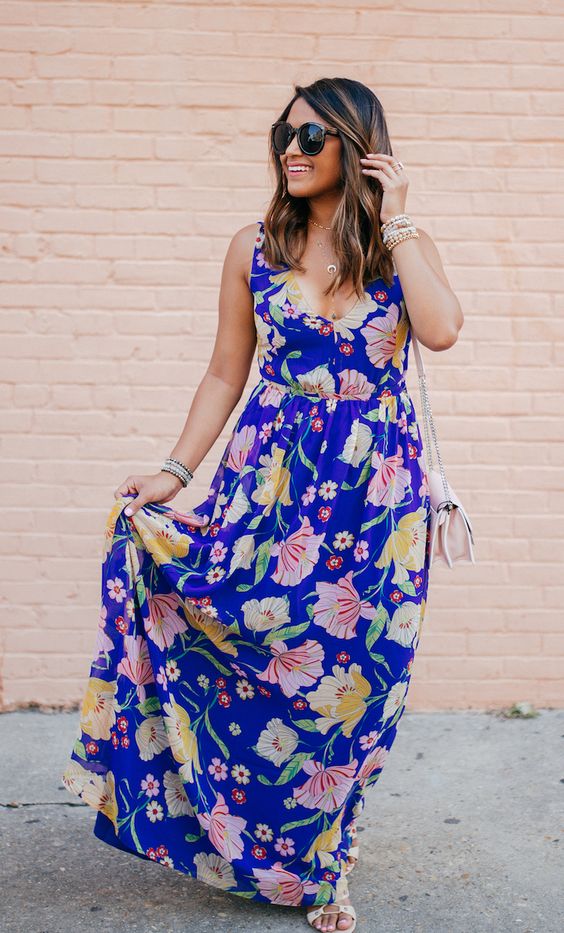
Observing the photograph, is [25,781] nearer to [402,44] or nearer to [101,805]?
[101,805]

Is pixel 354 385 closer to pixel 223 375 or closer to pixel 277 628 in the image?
pixel 223 375

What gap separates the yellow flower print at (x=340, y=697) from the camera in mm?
2873

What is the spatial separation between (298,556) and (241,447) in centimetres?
36

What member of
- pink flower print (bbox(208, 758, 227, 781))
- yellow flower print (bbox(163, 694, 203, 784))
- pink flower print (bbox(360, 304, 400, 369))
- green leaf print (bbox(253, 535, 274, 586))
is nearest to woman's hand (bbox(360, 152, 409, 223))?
pink flower print (bbox(360, 304, 400, 369))

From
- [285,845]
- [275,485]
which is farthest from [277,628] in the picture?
[285,845]

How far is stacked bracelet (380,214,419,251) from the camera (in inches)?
A: 110

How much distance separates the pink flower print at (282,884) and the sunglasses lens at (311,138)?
1843mm

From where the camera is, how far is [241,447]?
9.94 ft

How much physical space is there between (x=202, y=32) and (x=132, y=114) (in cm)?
40

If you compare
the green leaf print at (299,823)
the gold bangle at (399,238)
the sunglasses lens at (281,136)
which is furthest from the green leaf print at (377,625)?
the sunglasses lens at (281,136)

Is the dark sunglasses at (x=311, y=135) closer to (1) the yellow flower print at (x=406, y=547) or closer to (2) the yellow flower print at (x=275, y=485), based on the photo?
(2) the yellow flower print at (x=275, y=485)

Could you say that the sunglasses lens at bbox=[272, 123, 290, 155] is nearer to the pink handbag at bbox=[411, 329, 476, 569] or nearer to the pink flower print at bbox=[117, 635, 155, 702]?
the pink handbag at bbox=[411, 329, 476, 569]

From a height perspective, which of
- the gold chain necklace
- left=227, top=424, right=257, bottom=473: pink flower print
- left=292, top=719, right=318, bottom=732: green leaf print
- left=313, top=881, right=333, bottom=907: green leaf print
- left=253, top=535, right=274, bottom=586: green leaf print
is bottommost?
left=313, top=881, right=333, bottom=907: green leaf print

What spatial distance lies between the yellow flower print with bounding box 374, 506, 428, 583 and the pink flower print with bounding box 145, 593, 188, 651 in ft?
1.78
